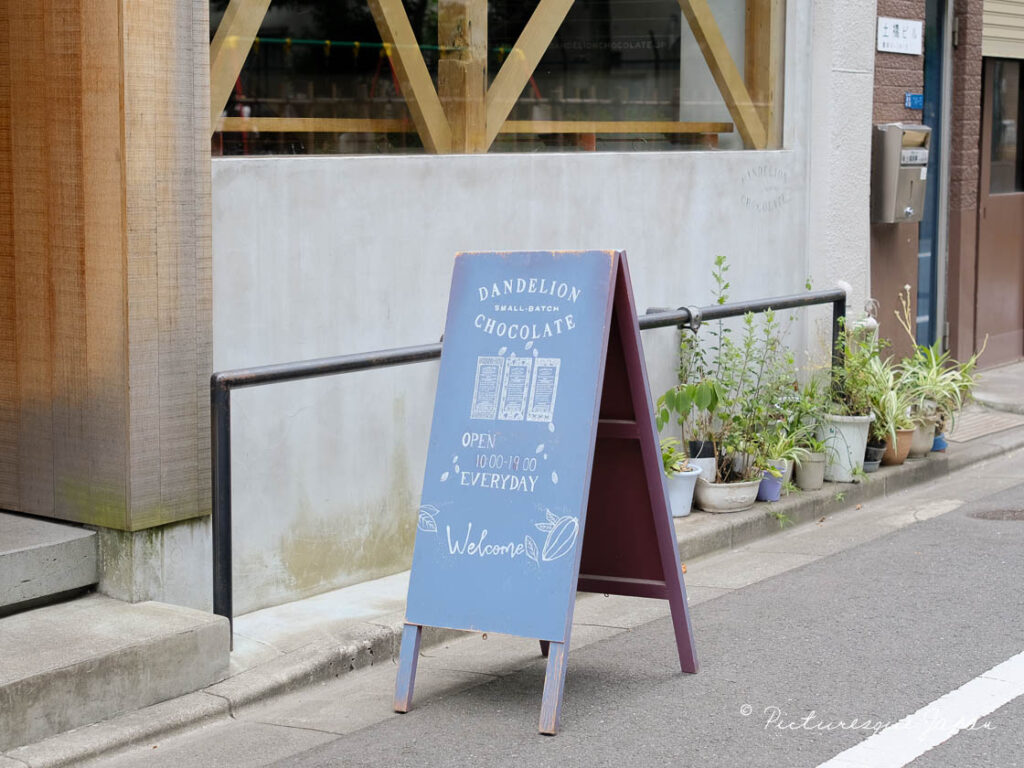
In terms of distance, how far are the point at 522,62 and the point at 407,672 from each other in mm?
3670

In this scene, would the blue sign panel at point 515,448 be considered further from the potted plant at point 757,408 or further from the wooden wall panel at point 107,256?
the potted plant at point 757,408

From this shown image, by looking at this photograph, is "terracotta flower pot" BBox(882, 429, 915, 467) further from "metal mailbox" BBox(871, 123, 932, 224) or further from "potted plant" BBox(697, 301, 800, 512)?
"metal mailbox" BBox(871, 123, 932, 224)

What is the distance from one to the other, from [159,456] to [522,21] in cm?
334

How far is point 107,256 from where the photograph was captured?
5137 millimetres

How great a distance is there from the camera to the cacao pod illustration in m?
4.75

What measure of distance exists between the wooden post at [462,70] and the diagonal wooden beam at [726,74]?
6.41ft

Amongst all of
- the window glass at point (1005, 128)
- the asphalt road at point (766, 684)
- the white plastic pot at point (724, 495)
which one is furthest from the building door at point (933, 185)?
the asphalt road at point (766, 684)

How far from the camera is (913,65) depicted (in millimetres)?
10000

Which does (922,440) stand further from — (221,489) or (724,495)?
(221,489)

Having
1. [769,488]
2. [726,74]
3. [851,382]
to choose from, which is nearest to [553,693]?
[769,488]

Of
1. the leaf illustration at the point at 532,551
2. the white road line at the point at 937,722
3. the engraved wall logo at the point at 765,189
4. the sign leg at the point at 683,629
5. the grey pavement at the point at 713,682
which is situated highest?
the engraved wall logo at the point at 765,189

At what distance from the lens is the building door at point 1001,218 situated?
12109 mm

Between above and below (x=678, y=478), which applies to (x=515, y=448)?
above

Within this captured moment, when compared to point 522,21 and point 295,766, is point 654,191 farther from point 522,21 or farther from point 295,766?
point 295,766
